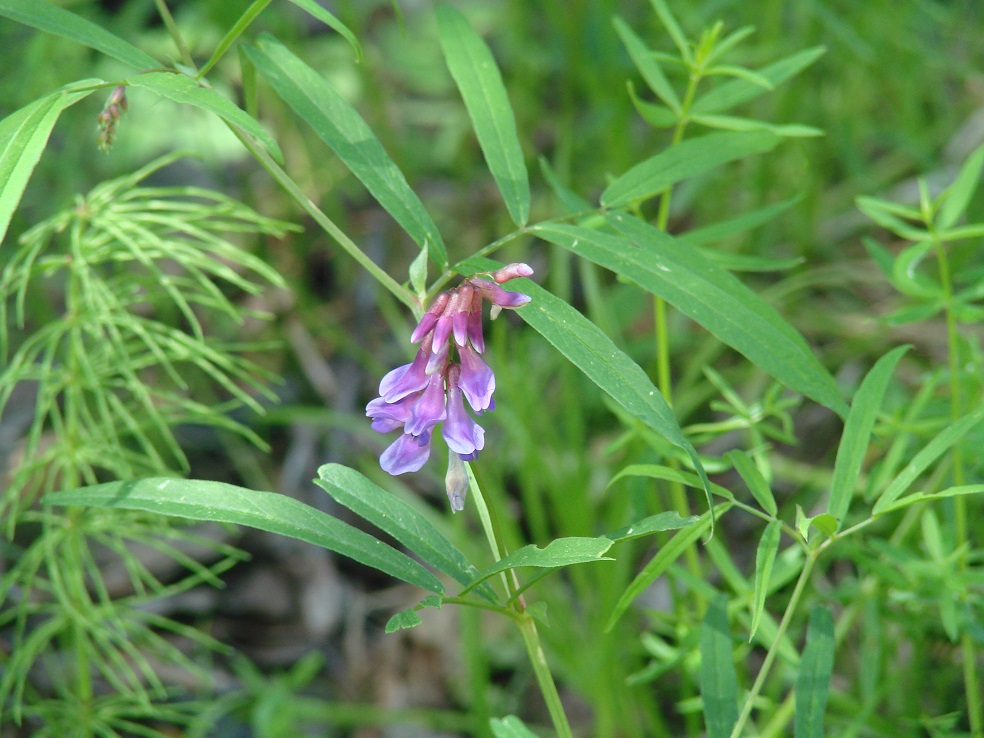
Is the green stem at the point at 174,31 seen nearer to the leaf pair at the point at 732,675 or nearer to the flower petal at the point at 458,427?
the flower petal at the point at 458,427

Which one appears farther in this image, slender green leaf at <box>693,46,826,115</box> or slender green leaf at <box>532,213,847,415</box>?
slender green leaf at <box>693,46,826,115</box>

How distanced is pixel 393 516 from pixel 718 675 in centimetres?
52

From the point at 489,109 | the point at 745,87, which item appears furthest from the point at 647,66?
the point at 489,109

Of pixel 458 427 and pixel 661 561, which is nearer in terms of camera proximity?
pixel 458 427

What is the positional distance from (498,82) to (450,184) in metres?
2.56

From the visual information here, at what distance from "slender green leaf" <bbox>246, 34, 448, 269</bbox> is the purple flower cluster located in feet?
0.54

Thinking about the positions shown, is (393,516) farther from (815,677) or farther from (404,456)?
(815,677)

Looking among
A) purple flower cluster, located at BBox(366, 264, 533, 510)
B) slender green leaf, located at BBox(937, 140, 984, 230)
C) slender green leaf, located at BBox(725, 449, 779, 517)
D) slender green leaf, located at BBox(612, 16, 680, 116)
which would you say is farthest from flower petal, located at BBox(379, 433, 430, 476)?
slender green leaf, located at BBox(937, 140, 984, 230)

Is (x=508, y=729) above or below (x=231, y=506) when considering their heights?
below

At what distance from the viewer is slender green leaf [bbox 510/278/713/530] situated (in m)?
0.92

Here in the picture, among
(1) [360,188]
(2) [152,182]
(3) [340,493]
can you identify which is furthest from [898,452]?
(2) [152,182]

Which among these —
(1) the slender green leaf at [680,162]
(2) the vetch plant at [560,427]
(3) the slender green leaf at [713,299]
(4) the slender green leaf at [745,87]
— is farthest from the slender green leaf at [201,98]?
(4) the slender green leaf at [745,87]

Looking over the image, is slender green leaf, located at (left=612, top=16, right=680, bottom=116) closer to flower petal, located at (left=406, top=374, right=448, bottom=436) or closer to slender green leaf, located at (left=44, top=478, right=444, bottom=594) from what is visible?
flower petal, located at (left=406, top=374, right=448, bottom=436)

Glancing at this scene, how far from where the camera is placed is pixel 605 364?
0.95 meters
